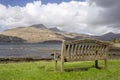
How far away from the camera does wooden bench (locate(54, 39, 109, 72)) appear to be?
1825 centimetres

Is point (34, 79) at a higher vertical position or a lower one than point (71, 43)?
lower

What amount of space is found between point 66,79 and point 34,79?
189cm

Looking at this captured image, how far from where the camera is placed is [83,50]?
19281 mm

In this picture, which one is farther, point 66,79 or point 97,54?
point 97,54

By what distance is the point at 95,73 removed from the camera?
703 inches

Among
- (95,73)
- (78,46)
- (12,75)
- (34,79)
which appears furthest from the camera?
(78,46)

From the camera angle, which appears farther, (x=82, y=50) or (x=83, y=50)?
(x=83, y=50)

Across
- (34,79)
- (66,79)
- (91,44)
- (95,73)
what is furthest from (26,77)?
(91,44)

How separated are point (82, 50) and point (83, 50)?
16cm

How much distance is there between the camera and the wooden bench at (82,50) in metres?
18.2

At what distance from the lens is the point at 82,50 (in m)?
19.1

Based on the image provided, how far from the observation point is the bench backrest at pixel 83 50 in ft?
60.1

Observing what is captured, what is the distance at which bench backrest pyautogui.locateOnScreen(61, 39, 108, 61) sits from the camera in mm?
18312

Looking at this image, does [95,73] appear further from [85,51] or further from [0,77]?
[0,77]
